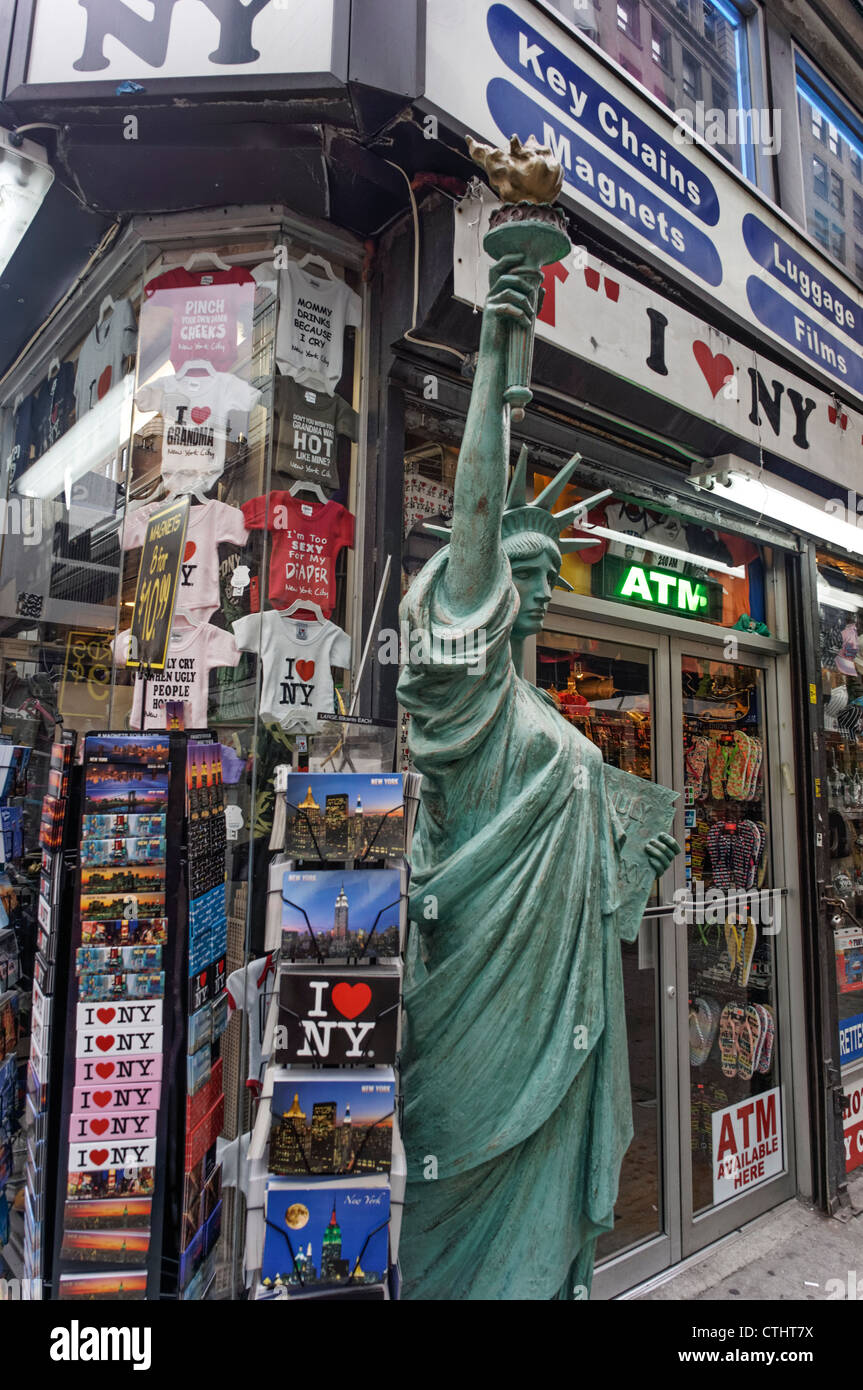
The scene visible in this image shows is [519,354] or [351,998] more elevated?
[519,354]

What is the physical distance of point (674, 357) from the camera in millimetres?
3881

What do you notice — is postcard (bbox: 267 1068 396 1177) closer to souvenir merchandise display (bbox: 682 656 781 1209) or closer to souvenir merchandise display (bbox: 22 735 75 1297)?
souvenir merchandise display (bbox: 22 735 75 1297)

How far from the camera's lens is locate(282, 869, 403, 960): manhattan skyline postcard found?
1.71m

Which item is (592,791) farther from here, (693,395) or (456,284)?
(693,395)

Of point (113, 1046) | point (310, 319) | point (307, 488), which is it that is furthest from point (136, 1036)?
point (310, 319)

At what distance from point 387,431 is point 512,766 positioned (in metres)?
1.86

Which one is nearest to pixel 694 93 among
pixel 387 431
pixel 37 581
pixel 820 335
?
pixel 820 335

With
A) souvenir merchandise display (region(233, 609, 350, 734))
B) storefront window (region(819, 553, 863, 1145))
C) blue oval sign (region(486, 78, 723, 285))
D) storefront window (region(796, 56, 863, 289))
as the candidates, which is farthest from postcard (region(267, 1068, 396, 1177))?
storefront window (region(796, 56, 863, 289))

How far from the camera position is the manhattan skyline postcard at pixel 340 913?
1.71 meters

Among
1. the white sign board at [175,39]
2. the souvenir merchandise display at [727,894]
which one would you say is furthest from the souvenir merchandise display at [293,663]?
the souvenir merchandise display at [727,894]

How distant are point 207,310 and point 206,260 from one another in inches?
8.7

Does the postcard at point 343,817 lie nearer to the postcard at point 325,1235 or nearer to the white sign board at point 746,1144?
the postcard at point 325,1235

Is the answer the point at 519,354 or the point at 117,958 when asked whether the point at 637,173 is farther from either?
the point at 117,958

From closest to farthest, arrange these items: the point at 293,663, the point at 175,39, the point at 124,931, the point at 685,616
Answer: the point at 124,931 < the point at 175,39 < the point at 293,663 < the point at 685,616
